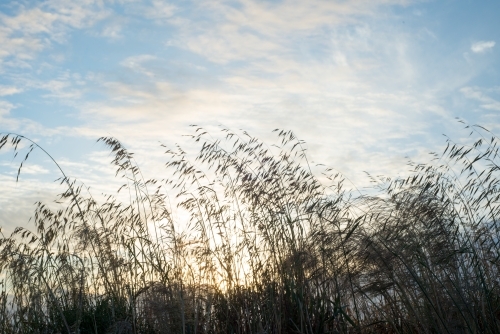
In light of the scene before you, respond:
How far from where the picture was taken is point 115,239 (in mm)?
6141

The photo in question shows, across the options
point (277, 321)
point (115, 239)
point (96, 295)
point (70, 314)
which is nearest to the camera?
point (277, 321)

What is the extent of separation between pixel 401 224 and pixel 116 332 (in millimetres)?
2534

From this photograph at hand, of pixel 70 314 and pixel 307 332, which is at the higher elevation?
pixel 70 314

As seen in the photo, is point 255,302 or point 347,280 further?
point 255,302

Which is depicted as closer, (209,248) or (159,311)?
(159,311)

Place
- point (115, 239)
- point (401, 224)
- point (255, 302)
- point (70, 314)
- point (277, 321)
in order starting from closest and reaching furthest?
point (401, 224)
point (277, 321)
point (255, 302)
point (70, 314)
point (115, 239)

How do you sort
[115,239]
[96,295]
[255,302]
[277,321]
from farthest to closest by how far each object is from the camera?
[115,239]
[96,295]
[255,302]
[277,321]

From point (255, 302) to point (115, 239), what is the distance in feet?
7.29

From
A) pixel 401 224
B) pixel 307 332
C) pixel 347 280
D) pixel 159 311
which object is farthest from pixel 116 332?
pixel 401 224

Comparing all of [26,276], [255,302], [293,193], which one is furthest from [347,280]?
[26,276]

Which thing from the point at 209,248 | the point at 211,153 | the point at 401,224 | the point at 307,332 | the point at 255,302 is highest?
the point at 211,153

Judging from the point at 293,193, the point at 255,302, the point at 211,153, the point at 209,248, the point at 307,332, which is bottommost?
the point at 307,332

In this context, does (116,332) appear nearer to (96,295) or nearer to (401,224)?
(96,295)

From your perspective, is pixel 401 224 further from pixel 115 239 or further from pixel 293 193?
pixel 115 239
